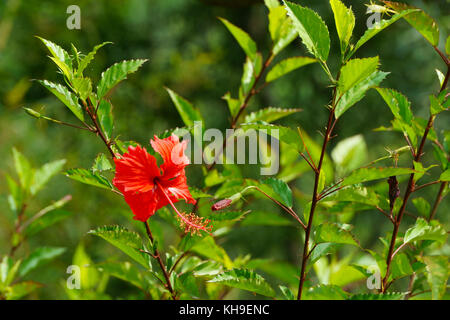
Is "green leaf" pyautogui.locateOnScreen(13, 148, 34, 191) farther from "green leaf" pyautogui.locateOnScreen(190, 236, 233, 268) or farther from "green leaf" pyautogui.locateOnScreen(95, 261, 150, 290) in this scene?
"green leaf" pyautogui.locateOnScreen(190, 236, 233, 268)

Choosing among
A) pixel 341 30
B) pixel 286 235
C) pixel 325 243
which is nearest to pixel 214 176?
pixel 325 243

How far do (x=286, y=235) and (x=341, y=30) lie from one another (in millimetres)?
1752

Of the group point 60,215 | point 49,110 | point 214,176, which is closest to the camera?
point 214,176

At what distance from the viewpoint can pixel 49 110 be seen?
81.1 inches

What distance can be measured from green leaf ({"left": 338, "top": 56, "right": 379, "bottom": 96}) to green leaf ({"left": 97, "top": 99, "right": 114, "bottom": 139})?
11.1 inches

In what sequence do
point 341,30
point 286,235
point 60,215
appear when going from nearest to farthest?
1. point 341,30
2. point 60,215
3. point 286,235

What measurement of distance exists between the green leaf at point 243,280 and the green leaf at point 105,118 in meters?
0.22

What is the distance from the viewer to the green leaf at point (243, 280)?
1.82ft

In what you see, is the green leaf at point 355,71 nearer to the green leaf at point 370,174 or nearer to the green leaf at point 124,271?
the green leaf at point 370,174
